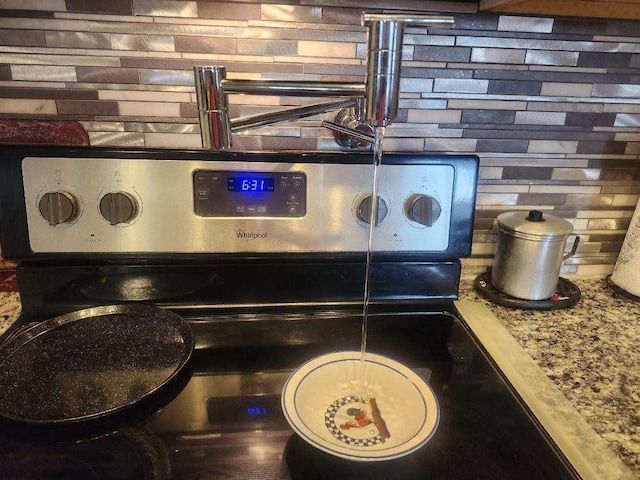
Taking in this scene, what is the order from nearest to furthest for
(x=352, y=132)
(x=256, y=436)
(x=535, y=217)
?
1. (x=256, y=436)
2. (x=352, y=132)
3. (x=535, y=217)

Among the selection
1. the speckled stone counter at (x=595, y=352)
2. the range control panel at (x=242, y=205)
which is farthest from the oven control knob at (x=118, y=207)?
A: the speckled stone counter at (x=595, y=352)

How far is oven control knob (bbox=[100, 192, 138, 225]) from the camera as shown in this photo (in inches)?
28.7

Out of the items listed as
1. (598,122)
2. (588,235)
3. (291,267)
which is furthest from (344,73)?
(588,235)

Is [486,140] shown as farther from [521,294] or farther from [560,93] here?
[521,294]

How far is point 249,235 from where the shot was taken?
775 mm

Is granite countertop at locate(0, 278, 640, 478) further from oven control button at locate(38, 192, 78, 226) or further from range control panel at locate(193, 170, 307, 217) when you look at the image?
range control panel at locate(193, 170, 307, 217)

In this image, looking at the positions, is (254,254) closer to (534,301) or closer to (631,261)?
(534,301)

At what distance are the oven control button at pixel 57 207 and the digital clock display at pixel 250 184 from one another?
0.24 m

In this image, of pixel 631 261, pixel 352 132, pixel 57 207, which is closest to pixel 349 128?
pixel 352 132

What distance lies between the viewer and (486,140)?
856 millimetres

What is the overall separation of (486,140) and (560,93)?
15cm

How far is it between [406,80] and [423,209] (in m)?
0.22

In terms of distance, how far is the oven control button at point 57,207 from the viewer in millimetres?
716

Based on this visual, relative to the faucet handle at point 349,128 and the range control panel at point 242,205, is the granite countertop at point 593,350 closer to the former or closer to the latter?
the range control panel at point 242,205
